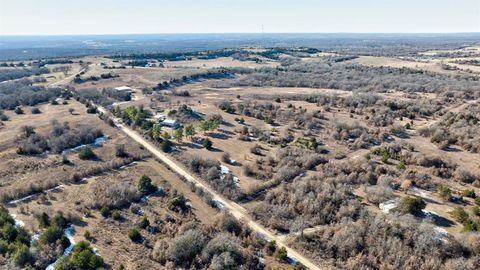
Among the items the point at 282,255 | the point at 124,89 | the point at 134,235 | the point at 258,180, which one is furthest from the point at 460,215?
the point at 124,89

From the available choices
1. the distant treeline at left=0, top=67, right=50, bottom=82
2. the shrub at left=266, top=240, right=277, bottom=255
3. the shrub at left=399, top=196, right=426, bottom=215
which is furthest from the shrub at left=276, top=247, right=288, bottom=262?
the distant treeline at left=0, top=67, right=50, bottom=82

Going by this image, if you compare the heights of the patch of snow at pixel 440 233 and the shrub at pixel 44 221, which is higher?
the shrub at pixel 44 221

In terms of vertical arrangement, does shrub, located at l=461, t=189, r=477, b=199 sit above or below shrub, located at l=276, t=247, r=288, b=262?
above

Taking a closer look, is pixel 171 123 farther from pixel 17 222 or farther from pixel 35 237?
pixel 35 237

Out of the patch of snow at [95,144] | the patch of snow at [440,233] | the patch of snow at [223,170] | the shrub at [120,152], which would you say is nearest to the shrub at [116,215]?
the patch of snow at [223,170]

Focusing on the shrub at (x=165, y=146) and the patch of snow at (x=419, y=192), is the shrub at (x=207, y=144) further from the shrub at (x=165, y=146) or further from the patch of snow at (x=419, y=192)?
the patch of snow at (x=419, y=192)

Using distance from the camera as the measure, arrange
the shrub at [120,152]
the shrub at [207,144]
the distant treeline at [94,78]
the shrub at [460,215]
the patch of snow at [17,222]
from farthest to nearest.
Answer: the distant treeline at [94,78]
the shrub at [207,144]
the shrub at [120,152]
the shrub at [460,215]
the patch of snow at [17,222]

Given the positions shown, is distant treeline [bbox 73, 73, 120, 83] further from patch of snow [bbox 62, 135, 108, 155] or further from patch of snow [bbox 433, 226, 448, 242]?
patch of snow [bbox 433, 226, 448, 242]

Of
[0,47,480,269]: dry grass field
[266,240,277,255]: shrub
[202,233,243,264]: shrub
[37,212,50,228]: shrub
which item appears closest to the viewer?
[202,233,243,264]: shrub
